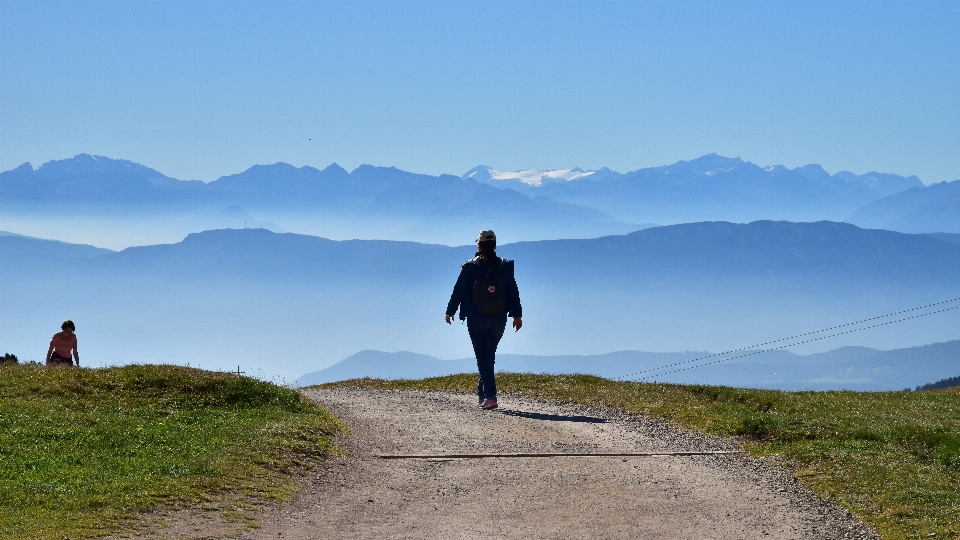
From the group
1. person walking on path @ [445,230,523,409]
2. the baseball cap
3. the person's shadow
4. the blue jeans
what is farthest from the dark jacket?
the person's shadow

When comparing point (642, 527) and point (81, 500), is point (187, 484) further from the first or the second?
point (642, 527)

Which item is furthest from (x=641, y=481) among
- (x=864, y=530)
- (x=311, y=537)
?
(x=311, y=537)

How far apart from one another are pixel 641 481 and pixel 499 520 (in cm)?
301

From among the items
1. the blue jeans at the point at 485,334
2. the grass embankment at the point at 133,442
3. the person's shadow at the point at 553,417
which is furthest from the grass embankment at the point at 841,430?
the grass embankment at the point at 133,442

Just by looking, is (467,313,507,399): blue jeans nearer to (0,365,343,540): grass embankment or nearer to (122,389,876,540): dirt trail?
(122,389,876,540): dirt trail

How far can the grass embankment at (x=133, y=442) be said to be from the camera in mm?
12195

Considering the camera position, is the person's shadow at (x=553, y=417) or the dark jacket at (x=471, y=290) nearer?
the person's shadow at (x=553, y=417)

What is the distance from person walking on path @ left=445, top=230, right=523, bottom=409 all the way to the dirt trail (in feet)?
6.56

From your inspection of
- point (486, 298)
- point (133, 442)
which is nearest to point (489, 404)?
point (486, 298)

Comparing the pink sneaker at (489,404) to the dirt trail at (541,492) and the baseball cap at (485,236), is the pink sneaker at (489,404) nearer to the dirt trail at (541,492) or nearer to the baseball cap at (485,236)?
the dirt trail at (541,492)

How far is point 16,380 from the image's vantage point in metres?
22.4

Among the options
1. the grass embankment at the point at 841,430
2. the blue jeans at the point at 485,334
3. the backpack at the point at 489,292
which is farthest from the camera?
the blue jeans at the point at 485,334

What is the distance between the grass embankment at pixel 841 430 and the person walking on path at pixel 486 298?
3.22 meters

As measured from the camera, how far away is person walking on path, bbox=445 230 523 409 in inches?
820
